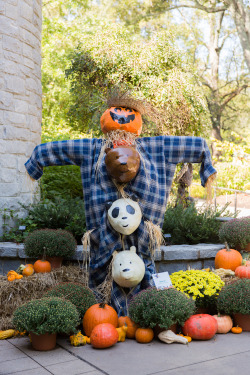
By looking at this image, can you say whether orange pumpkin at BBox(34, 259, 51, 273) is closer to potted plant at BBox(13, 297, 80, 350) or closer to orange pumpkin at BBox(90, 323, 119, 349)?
potted plant at BBox(13, 297, 80, 350)

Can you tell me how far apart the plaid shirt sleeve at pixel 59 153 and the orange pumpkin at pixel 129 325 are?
1523mm

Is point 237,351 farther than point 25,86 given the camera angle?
No

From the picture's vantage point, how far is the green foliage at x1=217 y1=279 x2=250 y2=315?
3634 millimetres

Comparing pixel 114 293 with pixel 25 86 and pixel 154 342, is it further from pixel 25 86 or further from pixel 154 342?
pixel 25 86

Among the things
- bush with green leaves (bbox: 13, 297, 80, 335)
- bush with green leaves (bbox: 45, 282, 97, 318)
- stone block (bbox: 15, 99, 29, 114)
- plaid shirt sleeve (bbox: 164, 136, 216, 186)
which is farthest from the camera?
stone block (bbox: 15, 99, 29, 114)

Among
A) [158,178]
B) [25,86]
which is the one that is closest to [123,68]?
[25,86]

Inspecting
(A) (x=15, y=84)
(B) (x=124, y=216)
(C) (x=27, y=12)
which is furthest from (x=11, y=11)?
(B) (x=124, y=216)

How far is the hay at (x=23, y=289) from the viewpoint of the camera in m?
3.95

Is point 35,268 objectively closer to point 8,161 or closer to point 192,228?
point 8,161

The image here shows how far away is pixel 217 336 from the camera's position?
11.8ft

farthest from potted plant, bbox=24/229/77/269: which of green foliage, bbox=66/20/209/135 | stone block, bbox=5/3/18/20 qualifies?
green foliage, bbox=66/20/209/135

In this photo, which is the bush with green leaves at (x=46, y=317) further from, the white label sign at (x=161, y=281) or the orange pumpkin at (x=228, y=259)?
the orange pumpkin at (x=228, y=259)

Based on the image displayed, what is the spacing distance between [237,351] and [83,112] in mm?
9147

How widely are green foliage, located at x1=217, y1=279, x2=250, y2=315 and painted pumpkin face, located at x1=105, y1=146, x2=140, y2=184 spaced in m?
1.35
